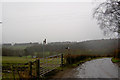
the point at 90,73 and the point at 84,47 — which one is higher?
the point at 84,47

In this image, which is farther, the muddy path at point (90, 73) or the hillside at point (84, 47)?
the hillside at point (84, 47)

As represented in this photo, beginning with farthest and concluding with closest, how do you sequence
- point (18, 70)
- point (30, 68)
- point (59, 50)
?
point (59, 50), point (30, 68), point (18, 70)

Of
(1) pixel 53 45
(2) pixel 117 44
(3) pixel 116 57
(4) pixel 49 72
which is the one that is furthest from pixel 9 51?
(3) pixel 116 57

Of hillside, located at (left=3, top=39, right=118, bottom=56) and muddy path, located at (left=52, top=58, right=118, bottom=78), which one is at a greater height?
hillside, located at (left=3, top=39, right=118, bottom=56)

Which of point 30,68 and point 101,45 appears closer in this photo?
point 30,68

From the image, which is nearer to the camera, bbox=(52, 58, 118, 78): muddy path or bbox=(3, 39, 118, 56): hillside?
bbox=(52, 58, 118, 78): muddy path

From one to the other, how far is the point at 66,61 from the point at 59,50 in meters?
1.49

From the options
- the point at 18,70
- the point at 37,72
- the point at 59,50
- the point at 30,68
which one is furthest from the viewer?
the point at 59,50

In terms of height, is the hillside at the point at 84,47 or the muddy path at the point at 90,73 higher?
the hillside at the point at 84,47

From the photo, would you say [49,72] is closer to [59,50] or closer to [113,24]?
[59,50]

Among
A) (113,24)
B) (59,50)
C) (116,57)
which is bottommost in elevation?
(116,57)

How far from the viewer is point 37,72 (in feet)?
20.7

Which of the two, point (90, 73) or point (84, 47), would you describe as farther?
point (84, 47)

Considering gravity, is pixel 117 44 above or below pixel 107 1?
below
